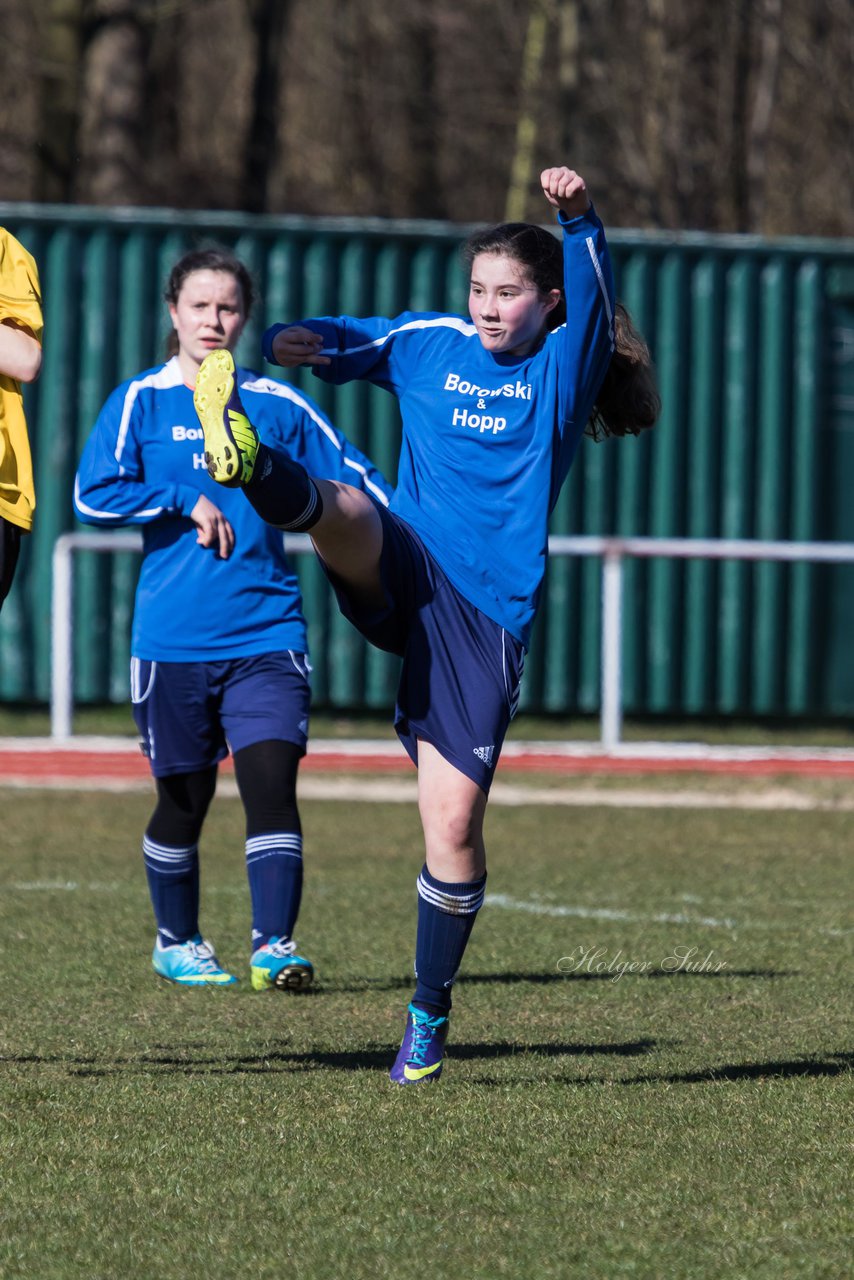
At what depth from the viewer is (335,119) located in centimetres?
3014

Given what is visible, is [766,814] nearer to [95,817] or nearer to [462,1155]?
[95,817]

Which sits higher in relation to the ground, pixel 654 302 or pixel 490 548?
pixel 654 302

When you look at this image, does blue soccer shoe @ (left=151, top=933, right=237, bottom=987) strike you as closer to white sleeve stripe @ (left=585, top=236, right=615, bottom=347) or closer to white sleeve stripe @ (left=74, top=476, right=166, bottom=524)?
white sleeve stripe @ (left=74, top=476, right=166, bottom=524)

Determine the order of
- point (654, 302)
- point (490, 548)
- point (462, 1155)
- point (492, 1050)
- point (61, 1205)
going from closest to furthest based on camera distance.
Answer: point (61, 1205)
point (462, 1155)
point (490, 548)
point (492, 1050)
point (654, 302)

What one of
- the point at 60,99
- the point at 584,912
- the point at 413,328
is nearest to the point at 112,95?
the point at 60,99

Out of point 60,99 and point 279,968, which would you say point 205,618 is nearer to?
point 279,968

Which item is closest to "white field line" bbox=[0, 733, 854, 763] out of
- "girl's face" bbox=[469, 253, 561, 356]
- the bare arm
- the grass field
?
the grass field

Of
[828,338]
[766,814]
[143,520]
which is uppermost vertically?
[828,338]

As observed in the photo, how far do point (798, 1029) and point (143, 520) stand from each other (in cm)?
247

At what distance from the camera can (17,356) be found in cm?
472

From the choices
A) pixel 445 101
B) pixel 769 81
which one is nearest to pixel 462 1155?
pixel 769 81

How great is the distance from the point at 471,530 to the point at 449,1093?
4.36 feet

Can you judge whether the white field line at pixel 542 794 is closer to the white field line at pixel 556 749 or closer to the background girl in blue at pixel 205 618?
the white field line at pixel 556 749

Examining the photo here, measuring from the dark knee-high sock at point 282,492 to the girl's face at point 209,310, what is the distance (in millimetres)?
1722
